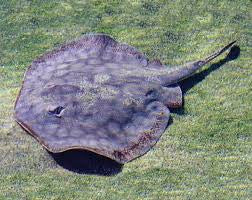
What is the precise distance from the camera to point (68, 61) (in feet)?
18.1

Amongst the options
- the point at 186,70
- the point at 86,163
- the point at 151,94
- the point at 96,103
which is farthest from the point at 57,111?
the point at 186,70

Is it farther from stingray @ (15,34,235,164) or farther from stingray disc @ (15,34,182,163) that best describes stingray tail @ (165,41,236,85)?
stingray disc @ (15,34,182,163)

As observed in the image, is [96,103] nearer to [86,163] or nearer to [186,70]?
[86,163]

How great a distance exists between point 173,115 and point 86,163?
1134 mm

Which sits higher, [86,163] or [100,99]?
[100,99]

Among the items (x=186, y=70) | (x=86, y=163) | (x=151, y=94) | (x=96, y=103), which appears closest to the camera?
(x=86, y=163)

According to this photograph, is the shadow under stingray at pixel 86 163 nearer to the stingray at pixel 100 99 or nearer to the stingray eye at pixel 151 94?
the stingray at pixel 100 99

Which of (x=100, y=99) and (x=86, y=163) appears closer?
(x=86, y=163)

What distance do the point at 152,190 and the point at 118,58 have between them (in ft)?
5.71

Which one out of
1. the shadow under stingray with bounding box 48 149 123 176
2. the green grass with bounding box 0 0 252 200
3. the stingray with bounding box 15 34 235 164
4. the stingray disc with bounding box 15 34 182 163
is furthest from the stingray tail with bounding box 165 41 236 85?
the shadow under stingray with bounding box 48 149 123 176

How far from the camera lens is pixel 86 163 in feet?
15.4

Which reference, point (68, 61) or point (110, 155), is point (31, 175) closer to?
point (110, 155)

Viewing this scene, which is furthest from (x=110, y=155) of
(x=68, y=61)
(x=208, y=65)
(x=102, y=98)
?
(x=208, y=65)

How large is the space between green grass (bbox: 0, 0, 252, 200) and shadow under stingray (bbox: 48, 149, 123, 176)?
2.2 inches
